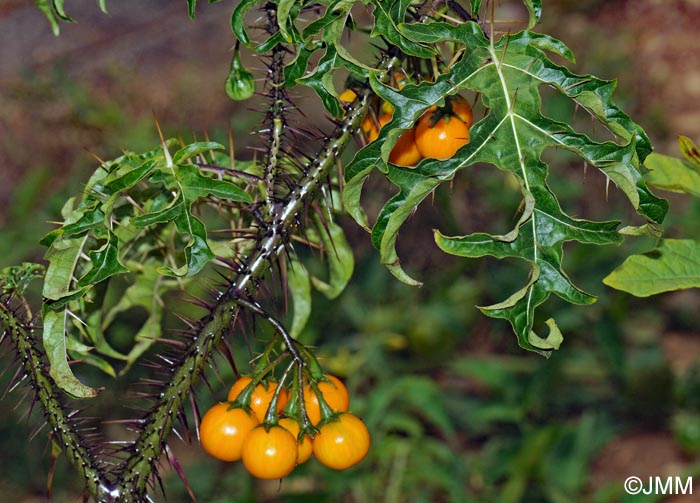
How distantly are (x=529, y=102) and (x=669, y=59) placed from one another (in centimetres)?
610

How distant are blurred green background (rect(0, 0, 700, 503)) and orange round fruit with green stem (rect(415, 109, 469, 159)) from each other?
2.24 metres

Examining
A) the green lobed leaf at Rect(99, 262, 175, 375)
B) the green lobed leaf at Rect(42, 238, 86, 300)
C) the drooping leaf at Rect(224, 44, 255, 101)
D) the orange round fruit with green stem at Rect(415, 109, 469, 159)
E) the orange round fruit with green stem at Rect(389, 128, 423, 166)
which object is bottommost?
the green lobed leaf at Rect(99, 262, 175, 375)

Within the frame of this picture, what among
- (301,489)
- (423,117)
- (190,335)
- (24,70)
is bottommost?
(301,489)

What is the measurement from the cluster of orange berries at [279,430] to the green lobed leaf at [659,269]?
1.97 feet

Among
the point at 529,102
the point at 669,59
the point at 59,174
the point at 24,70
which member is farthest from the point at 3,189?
the point at 529,102

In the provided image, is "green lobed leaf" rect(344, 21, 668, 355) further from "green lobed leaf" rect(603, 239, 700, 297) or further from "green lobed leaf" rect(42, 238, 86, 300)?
"green lobed leaf" rect(42, 238, 86, 300)

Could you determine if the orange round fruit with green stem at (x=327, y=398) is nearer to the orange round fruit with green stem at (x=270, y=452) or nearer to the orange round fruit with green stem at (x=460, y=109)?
the orange round fruit with green stem at (x=270, y=452)

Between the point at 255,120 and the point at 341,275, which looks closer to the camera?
the point at 341,275

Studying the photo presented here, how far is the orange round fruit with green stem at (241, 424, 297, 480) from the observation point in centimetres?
142

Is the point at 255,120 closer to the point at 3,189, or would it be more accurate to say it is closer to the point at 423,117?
the point at 3,189

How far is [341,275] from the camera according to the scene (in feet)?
6.10

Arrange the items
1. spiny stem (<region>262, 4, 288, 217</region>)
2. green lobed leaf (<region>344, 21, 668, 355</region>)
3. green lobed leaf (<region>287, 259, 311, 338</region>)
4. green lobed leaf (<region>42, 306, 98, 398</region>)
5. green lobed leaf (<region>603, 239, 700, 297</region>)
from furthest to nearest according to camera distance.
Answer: green lobed leaf (<region>287, 259, 311, 338</region>) → green lobed leaf (<region>603, 239, 700, 297</region>) → spiny stem (<region>262, 4, 288, 217</region>) → green lobed leaf (<region>42, 306, 98, 398</region>) → green lobed leaf (<region>344, 21, 668, 355</region>)

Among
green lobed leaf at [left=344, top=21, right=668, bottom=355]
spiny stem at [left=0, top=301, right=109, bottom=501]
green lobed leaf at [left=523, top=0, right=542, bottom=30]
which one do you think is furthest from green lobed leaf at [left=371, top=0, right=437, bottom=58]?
spiny stem at [left=0, top=301, right=109, bottom=501]

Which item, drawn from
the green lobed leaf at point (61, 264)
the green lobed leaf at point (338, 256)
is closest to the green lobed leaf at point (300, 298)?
the green lobed leaf at point (338, 256)
